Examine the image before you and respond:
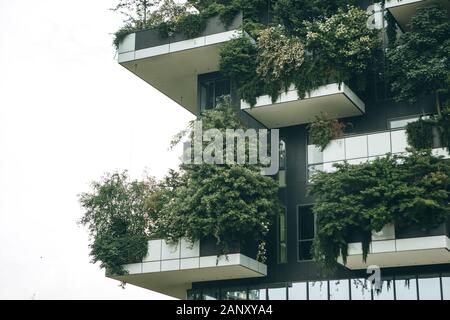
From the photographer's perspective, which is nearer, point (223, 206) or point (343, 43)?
point (223, 206)

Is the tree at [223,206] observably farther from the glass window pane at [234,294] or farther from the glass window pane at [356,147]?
the glass window pane at [356,147]

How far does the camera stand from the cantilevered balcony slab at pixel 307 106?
32938 millimetres

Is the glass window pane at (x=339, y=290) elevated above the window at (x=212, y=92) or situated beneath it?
situated beneath

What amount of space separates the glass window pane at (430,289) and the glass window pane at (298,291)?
13.5 ft

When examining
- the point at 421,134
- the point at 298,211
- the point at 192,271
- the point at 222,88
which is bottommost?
the point at 192,271

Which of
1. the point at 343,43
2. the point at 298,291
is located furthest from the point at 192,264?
the point at 343,43

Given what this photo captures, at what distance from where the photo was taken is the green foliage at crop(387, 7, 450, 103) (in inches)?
1233

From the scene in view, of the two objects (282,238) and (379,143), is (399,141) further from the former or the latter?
(282,238)

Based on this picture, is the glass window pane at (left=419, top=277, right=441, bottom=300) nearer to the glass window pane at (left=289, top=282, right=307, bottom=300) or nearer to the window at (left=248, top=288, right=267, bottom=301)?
the glass window pane at (left=289, top=282, right=307, bottom=300)

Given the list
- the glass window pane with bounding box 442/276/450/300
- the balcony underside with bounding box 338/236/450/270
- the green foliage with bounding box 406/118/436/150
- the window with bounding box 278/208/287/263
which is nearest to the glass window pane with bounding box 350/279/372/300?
the balcony underside with bounding box 338/236/450/270

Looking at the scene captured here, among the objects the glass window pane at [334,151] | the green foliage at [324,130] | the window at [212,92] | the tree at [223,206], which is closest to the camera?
the tree at [223,206]

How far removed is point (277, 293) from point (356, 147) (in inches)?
235

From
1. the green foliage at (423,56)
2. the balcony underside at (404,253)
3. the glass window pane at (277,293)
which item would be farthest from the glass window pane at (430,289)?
the green foliage at (423,56)

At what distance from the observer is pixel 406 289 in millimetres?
31500
